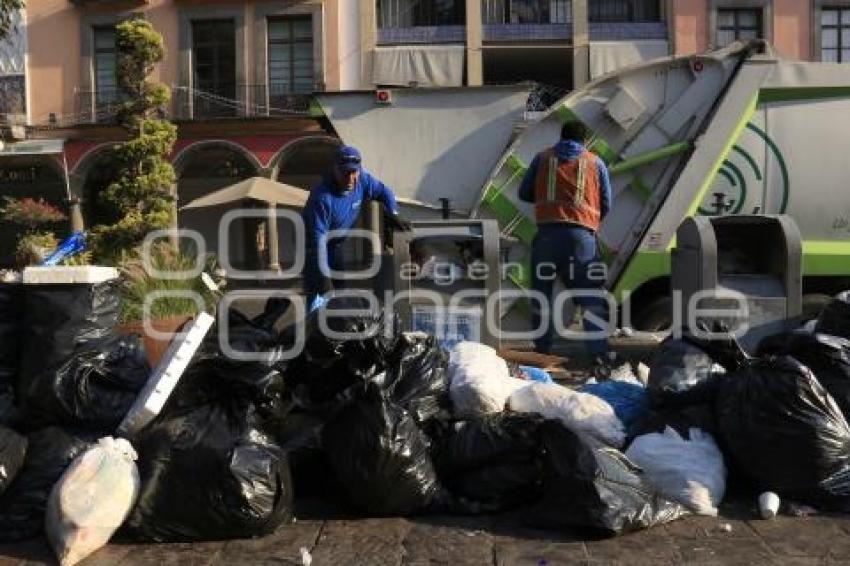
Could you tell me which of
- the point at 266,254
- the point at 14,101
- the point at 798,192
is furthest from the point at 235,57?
the point at 798,192

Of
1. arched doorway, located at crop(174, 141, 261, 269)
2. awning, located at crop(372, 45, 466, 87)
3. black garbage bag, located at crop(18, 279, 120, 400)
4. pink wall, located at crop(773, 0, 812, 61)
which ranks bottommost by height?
black garbage bag, located at crop(18, 279, 120, 400)

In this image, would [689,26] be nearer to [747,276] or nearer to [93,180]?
[93,180]

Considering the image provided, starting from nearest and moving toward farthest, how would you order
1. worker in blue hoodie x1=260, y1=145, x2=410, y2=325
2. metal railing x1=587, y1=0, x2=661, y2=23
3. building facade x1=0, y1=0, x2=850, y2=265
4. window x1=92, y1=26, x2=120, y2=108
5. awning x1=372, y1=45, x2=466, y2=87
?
worker in blue hoodie x1=260, y1=145, x2=410, y2=325
awning x1=372, y1=45, x2=466, y2=87
building facade x1=0, y1=0, x2=850, y2=265
metal railing x1=587, y1=0, x2=661, y2=23
window x1=92, y1=26, x2=120, y2=108

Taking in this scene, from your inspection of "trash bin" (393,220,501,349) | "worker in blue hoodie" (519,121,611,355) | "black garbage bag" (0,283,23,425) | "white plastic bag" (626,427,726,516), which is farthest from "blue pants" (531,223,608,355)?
"black garbage bag" (0,283,23,425)

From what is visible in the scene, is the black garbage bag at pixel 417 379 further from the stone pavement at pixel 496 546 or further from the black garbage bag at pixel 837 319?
the black garbage bag at pixel 837 319

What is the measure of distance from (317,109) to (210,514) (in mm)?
4782

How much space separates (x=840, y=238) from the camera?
6.46m

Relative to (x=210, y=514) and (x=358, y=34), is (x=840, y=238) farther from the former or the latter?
(x=358, y=34)

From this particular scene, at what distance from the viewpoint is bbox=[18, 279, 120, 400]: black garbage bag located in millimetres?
3521

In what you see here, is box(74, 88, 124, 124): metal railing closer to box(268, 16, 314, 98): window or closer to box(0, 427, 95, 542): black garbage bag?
box(268, 16, 314, 98): window

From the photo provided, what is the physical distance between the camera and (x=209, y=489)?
120 inches

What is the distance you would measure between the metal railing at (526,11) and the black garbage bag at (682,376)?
19.1 m

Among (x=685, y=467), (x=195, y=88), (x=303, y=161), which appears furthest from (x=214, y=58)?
(x=685, y=467)

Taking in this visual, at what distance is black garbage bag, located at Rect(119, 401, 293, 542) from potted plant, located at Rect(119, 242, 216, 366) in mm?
1596
